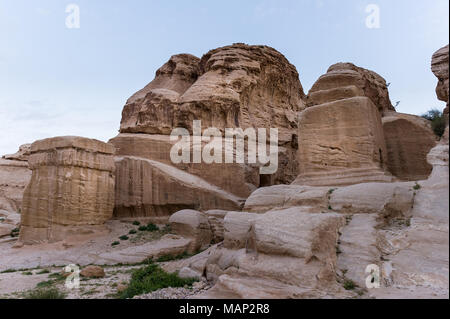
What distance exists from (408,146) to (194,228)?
29.6 ft

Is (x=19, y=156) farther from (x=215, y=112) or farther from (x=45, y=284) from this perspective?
(x=45, y=284)

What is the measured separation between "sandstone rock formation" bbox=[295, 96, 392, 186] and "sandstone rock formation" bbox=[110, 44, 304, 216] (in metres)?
6.99

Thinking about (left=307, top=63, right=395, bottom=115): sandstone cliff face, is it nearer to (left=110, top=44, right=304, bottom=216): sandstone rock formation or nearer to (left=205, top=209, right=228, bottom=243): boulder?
(left=205, top=209, right=228, bottom=243): boulder

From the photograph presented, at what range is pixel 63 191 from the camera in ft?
48.0

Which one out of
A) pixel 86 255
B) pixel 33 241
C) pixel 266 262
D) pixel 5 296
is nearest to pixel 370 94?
pixel 266 262

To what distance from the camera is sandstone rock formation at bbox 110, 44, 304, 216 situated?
17.7m

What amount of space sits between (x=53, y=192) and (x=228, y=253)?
10.3 metres

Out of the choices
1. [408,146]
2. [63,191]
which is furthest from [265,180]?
[63,191]

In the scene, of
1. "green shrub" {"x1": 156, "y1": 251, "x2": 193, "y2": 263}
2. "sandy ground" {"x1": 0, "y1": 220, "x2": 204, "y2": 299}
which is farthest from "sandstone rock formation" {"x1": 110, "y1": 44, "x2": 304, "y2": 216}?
"green shrub" {"x1": 156, "y1": 251, "x2": 193, "y2": 263}

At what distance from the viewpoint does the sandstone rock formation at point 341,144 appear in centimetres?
1035

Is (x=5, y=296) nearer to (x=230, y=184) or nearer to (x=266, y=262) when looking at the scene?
(x=266, y=262)

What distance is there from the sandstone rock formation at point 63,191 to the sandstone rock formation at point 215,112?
1.99 meters

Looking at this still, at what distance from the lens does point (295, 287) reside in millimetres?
5320

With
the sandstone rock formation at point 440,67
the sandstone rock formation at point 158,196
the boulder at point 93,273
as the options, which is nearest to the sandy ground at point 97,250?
the sandstone rock formation at point 158,196
